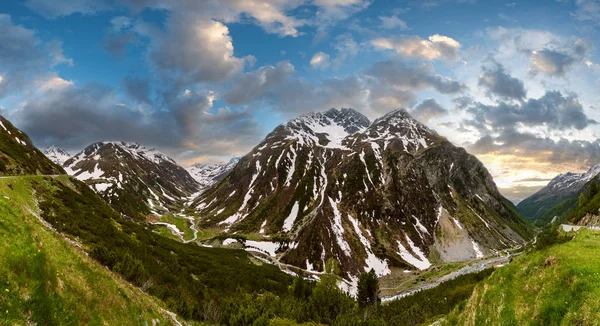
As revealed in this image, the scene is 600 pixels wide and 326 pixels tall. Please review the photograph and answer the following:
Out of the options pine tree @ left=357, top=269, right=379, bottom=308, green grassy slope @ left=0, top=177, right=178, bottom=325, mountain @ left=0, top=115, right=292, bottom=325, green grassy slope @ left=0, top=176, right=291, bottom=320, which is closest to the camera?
green grassy slope @ left=0, top=177, right=178, bottom=325

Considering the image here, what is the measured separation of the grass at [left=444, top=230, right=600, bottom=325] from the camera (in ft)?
65.7

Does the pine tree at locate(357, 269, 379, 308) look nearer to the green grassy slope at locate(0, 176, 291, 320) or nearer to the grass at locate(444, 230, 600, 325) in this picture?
the green grassy slope at locate(0, 176, 291, 320)

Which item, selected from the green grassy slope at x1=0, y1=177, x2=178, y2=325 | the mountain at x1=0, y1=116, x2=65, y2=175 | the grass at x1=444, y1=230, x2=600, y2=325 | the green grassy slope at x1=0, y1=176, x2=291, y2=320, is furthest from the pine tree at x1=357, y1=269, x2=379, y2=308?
the mountain at x1=0, y1=116, x2=65, y2=175

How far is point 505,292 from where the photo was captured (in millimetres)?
28203

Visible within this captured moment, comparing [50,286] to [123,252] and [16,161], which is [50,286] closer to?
[123,252]

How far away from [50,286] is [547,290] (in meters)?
33.8

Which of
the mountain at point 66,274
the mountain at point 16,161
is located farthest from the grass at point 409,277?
the mountain at point 16,161

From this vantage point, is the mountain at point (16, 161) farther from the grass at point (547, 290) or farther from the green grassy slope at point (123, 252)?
the grass at point (547, 290)

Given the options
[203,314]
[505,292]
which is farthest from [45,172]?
[505,292]

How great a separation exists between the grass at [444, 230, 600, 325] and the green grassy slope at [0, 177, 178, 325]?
99.2 ft

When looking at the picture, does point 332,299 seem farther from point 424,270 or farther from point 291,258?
point 424,270

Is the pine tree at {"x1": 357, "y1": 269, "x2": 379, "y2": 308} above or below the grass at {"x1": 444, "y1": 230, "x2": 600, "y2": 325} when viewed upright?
below

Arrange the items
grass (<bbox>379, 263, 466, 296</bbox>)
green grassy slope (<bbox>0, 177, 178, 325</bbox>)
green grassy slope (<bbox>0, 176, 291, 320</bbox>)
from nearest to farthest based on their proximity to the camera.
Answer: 1. green grassy slope (<bbox>0, 177, 178, 325</bbox>)
2. green grassy slope (<bbox>0, 176, 291, 320</bbox>)
3. grass (<bbox>379, 263, 466, 296</bbox>)

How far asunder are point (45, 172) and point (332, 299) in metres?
109
